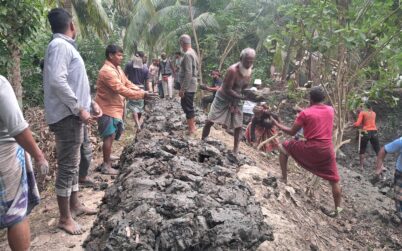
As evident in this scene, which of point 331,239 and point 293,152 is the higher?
point 293,152

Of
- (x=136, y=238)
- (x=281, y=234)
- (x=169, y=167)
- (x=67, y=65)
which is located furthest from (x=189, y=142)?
(x=136, y=238)

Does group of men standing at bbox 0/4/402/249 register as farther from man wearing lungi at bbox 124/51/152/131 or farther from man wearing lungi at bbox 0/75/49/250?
man wearing lungi at bbox 124/51/152/131

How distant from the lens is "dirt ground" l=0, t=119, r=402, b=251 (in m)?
3.54

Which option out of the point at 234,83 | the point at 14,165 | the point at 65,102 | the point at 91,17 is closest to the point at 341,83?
the point at 234,83

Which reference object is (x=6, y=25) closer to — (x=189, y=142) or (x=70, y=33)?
(x=70, y=33)

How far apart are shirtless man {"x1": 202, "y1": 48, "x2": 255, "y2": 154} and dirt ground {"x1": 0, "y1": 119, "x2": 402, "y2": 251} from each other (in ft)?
2.44

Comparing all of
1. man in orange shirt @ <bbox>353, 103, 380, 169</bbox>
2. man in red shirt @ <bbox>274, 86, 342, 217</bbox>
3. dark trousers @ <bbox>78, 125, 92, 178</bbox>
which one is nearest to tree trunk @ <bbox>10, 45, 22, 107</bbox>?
dark trousers @ <bbox>78, 125, 92, 178</bbox>

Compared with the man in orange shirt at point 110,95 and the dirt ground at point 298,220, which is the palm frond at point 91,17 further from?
the man in orange shirt at point 110,95

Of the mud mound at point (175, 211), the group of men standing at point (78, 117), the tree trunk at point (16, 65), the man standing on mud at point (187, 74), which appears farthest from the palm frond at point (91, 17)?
the mud mound at point (175, 211)

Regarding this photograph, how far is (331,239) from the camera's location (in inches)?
185

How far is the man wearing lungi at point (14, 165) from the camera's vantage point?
2.40 metres

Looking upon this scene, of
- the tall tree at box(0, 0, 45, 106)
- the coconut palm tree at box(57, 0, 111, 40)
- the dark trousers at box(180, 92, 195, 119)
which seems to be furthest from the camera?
the coconut palm tree at box(57, 0, 111, 40)

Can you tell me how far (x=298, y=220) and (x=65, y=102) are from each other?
114 inches

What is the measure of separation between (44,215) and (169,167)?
1413mm
